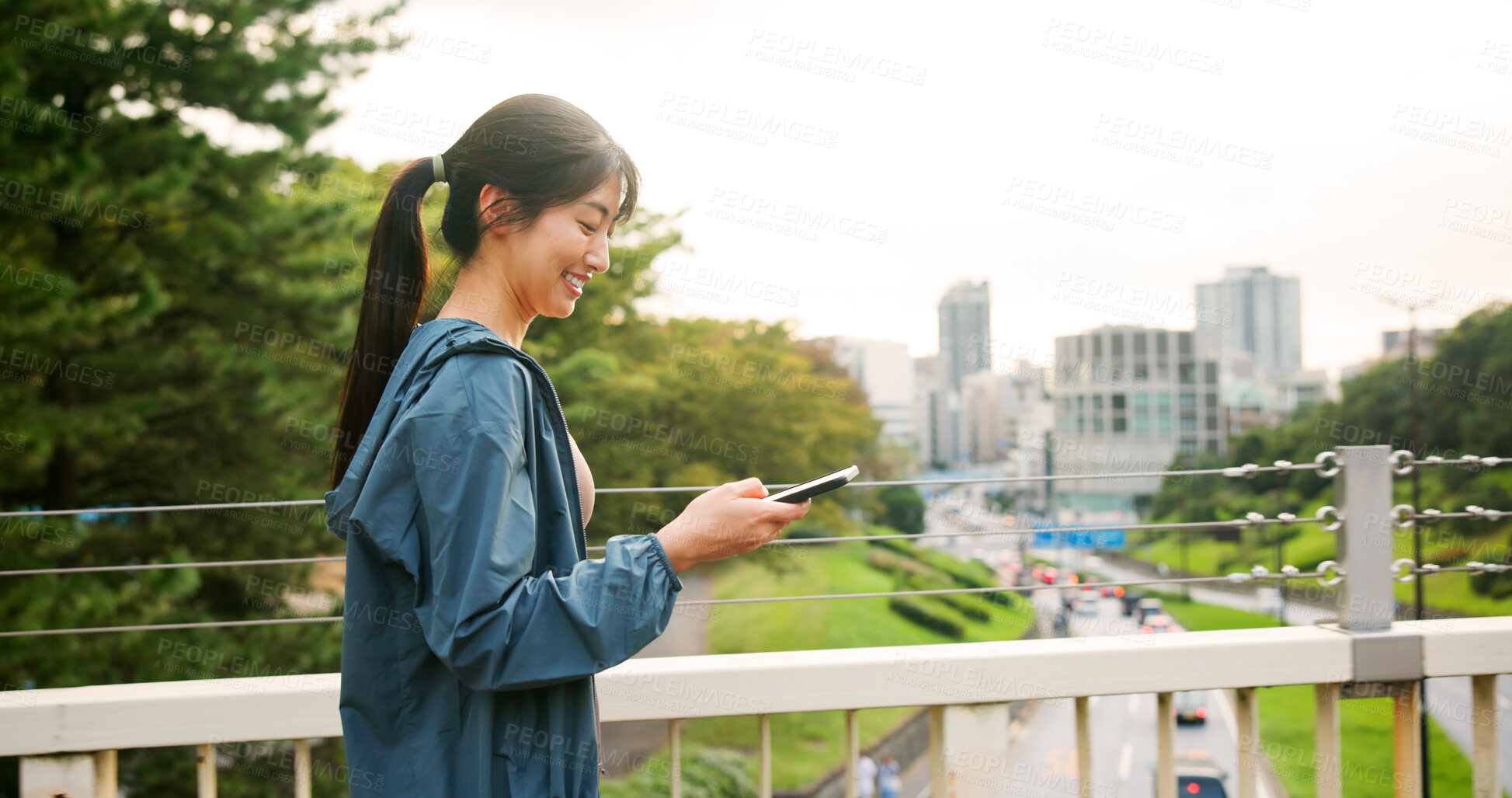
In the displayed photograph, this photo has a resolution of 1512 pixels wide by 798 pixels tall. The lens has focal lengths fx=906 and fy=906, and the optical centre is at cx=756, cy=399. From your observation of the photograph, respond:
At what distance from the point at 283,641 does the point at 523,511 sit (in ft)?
25.7

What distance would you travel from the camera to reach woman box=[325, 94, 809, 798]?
2.68 feet

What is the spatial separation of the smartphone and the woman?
0.02 meters

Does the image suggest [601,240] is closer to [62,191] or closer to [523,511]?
[523,511]

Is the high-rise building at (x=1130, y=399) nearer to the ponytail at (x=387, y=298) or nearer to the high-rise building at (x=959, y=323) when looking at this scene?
the high-rise building at (x=959, y=323)

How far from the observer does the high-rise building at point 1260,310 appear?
233 feet

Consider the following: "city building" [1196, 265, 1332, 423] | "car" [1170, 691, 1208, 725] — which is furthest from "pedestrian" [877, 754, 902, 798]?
"city building" [1196, 265, 1332, 423]

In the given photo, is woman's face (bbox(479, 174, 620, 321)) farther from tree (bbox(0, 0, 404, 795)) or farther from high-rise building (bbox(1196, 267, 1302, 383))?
high-rise building (bbox(1196, 267, 1302, 383))

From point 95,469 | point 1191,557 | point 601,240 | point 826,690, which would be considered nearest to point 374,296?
point 601,240

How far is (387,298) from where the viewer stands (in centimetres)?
110

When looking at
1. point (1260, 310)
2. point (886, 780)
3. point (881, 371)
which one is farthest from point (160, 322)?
point (1260, 310)

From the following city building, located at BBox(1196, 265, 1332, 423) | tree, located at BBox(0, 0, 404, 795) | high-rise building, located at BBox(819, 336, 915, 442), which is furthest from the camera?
city building, located at BBox(1196, 265, 1332, 423)

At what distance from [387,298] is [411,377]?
0.78 feet

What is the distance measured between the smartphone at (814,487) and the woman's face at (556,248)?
0.31 metres

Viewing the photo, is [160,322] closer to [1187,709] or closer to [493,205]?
[493,205]
